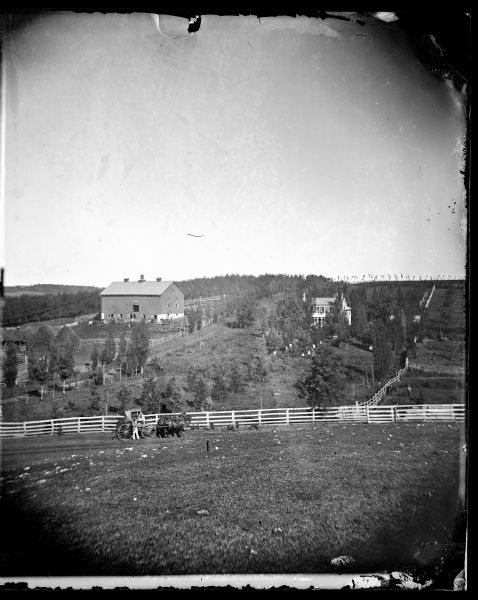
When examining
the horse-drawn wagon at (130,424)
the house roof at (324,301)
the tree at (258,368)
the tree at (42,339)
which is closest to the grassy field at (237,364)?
the tree at (258,368)

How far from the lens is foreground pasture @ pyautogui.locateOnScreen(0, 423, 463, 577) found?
88.2 inches

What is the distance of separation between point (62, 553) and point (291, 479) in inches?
64.3

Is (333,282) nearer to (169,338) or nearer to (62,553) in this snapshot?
(169,338)

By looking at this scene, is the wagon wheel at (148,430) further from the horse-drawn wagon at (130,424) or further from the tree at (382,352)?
the tree at (382,352)

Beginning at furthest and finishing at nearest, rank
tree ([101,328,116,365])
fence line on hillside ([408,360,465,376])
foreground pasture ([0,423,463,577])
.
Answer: tree ([101,328,116,365]) → fence line on hillside ([408,360,465,376]) → foreground pasture ([0,423,463,577])

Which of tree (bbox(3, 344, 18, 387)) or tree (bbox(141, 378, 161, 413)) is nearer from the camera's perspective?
tree (bbox(3, 344, 18, 387))

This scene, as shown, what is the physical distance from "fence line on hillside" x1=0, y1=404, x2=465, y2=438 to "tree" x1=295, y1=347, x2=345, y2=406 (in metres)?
0.10

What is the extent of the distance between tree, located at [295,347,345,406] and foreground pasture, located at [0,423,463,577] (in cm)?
25

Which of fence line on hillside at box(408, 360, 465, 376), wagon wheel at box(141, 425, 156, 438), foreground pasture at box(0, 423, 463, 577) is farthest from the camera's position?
wagon wheel at box(141, 425, 156, 438)

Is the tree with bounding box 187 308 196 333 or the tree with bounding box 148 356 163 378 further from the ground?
the tree with bounding box 187 308 196 333

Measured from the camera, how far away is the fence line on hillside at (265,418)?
101 inches

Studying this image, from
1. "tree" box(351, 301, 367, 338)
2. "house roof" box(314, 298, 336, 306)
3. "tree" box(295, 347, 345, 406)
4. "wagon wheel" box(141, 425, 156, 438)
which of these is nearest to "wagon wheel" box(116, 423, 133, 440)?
"wagon wheel" box(141, 425, 156, 438)

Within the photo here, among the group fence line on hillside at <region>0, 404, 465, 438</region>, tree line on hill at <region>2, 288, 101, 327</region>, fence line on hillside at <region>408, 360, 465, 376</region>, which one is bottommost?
fence line on hillside at <region>0, 404, 465, 438</region>

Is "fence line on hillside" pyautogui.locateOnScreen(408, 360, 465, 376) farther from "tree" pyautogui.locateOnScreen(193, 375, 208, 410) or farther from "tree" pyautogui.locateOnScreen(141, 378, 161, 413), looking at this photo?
"tree" pyautogui.locateOnScreen(141, 378, 161, 413)
